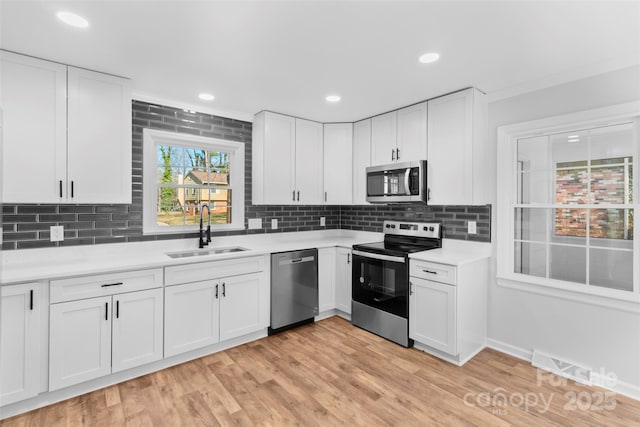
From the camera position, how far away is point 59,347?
213 cm

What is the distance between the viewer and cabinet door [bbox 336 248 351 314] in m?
3.61

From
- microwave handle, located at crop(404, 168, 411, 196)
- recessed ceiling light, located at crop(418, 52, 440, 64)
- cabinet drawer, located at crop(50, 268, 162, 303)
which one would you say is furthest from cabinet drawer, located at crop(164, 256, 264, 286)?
recessed ceiling light, located at crop(418, 52, 440, 64)

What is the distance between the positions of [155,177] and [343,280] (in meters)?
2.32

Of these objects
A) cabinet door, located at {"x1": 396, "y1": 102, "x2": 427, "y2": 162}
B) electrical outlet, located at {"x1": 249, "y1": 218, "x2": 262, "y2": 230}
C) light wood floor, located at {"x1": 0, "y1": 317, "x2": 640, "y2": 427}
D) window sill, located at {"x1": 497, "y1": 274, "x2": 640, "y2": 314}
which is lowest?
light wood floor, located at {"x1": 0, "y1": 317, "x2": 640, "y2": 427}

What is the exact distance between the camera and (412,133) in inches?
129

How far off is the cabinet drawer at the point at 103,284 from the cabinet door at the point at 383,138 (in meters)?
2.56

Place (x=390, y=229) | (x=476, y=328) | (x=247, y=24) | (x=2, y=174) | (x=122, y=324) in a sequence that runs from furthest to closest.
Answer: (x=390, y=229)
(x=476, y=328)
(x=122, y=324)
(x=2, y=174)
(x=247, y=24)

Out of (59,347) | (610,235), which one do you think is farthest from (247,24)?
(610,235)

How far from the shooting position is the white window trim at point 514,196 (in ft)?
7.38

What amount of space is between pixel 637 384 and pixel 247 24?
3.60 m

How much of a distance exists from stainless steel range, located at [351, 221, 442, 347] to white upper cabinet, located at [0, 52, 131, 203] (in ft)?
7.72

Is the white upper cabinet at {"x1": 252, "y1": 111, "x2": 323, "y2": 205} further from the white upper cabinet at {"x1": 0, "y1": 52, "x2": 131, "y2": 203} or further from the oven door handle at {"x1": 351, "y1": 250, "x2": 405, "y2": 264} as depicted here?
the white upper cabinet at {"x1": 0, "y1": 52, "x2": 131, "y2": 203}

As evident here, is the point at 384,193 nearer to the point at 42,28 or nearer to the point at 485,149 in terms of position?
the point at 485,149

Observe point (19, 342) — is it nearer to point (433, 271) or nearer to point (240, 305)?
point (240, 305)
